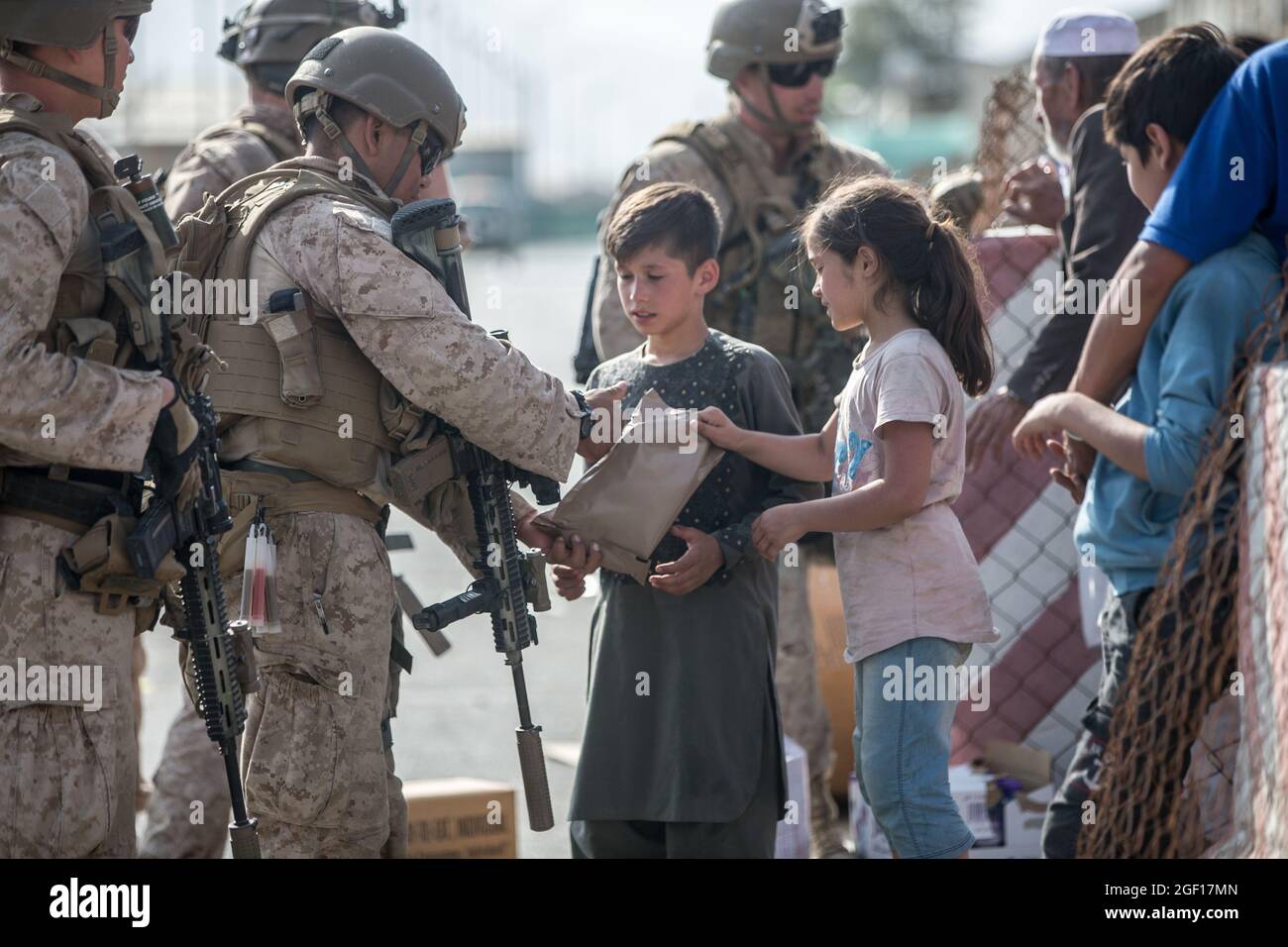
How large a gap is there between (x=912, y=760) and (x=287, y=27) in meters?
2.98

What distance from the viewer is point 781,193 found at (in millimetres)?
5195

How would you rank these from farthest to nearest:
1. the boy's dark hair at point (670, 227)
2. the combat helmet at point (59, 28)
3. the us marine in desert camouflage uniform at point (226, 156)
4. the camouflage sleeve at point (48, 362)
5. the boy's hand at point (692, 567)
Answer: the us marine in desert camouflage uniform at point (226, 156) < the boy's dark hair at point (670, 227) < the boy's hand at point (692, 567) < the combat helmet at point (59, 28) < the camouflage sleeve at point (48, 362)

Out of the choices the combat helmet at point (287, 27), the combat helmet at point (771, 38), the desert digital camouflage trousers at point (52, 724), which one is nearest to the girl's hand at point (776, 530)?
the desert digital camouflage trousers at point (52, 724)

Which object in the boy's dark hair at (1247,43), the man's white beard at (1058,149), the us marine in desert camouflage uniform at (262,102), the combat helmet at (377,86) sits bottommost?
the combat helmet at (377,86)

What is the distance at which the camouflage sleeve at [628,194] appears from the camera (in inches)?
186

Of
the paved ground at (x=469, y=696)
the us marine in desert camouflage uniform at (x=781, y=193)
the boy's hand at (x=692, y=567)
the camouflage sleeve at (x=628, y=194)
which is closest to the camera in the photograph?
the boy's hand at (x=692, y=567)

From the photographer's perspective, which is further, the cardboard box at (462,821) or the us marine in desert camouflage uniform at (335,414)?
the cardboard box at (462,821)

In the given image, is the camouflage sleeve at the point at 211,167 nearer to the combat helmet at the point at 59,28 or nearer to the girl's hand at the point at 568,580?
the combat helmet at the point at 59,28

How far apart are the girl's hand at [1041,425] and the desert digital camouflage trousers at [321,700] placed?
1.49 m

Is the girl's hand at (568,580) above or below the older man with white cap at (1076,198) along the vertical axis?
below

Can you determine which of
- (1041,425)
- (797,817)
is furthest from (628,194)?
(797,817)

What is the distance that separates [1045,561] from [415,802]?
212 centimetres
